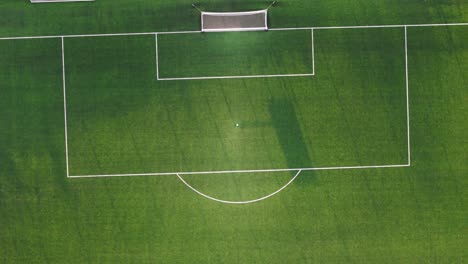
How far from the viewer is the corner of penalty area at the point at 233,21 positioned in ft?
25.2

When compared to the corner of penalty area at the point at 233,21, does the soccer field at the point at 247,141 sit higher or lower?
lower

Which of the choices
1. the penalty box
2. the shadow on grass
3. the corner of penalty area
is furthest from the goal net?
the shadow on grass

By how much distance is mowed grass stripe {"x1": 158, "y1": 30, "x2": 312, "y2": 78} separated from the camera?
775cm

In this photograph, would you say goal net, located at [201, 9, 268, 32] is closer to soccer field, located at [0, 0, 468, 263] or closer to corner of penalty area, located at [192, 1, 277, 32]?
corner of penalty area, located at [192, 1, 277, 32]

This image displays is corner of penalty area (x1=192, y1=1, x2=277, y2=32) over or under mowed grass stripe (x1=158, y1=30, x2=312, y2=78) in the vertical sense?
over

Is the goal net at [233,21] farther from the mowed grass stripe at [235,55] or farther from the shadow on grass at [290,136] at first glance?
the shadow on grass at [290,136]

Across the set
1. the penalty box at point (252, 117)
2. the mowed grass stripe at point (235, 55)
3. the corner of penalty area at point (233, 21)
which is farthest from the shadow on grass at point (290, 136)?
the corner of penalty area at point (233, 21)

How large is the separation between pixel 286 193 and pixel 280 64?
215 cm

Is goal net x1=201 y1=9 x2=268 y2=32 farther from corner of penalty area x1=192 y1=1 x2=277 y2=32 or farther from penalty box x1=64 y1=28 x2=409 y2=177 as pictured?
penalty box x1=64 y1=28 x2=409 y2=177

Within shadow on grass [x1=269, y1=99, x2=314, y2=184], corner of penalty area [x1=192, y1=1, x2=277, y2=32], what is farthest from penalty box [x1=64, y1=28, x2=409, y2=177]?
corner of penalty area [x1=192, y1=1, x2=277, y2=32]

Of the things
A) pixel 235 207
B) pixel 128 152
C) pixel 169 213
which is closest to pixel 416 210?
pixel 235 207

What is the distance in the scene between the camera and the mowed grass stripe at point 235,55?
7.75m

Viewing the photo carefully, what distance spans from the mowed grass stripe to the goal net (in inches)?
3.8

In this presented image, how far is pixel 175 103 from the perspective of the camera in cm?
774
